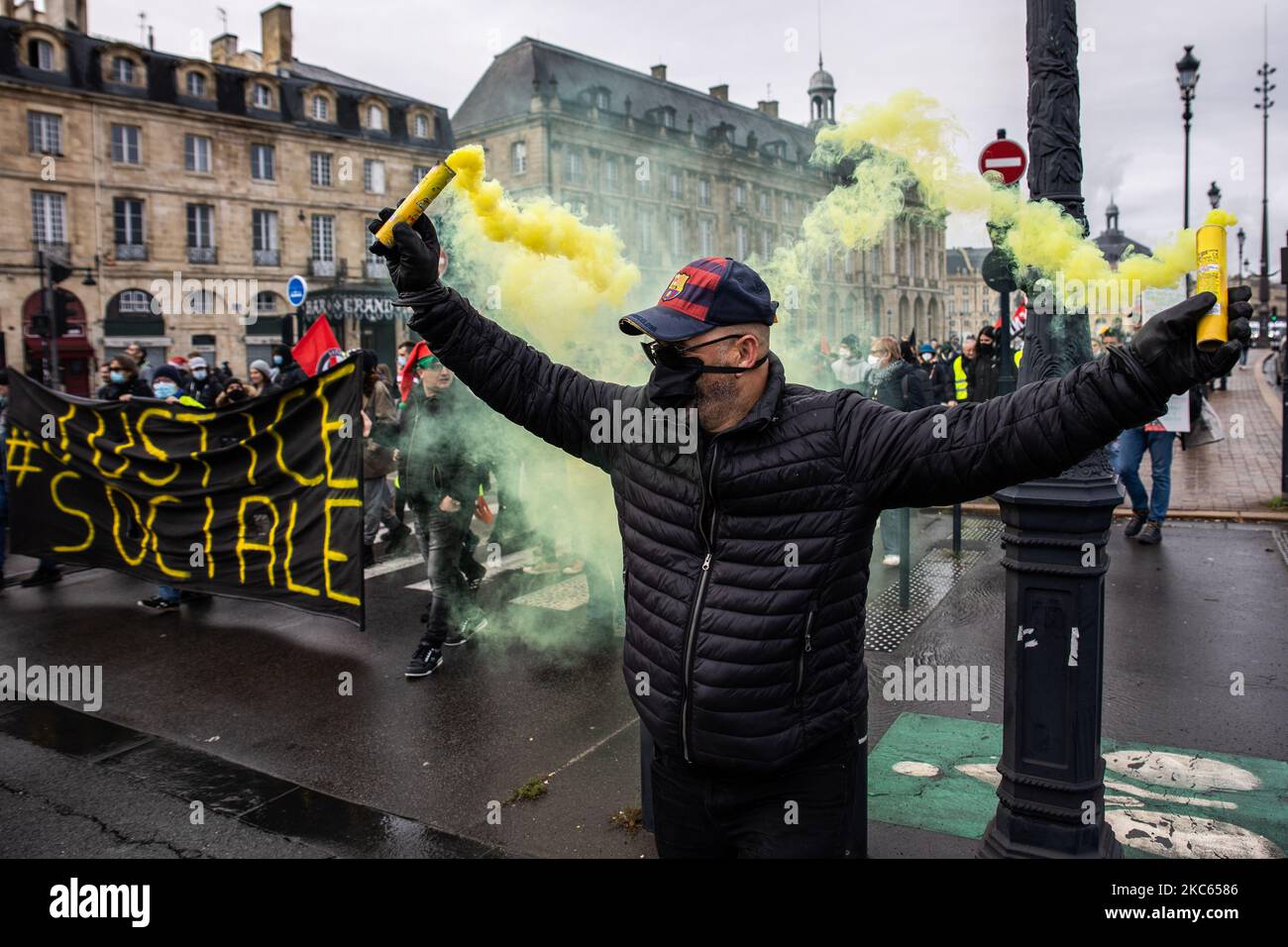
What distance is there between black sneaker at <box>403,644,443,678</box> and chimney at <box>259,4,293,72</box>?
4501 cm

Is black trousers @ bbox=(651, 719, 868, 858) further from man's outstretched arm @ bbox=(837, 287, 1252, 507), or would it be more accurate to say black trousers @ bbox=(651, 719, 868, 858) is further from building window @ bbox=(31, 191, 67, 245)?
building window @ bbox=(31, 191, 67, 245)

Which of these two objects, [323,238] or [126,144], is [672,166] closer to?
[323,238]

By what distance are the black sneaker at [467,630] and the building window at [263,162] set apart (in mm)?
37898

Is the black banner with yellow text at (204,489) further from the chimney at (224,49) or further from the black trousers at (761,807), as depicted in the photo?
the chimney at (224,49)

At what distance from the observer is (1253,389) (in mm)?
27266

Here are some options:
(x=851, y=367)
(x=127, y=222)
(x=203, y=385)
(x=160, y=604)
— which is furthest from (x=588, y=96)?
(x=160, y=604)

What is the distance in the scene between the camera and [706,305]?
2.37 m

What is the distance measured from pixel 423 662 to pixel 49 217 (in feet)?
120

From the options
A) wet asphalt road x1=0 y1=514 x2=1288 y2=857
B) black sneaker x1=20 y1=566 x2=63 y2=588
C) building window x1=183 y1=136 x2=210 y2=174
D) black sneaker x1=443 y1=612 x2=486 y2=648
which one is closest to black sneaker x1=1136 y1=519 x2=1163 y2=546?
wet asphalt road x1=0 y1=514 x2=1288 y2=857

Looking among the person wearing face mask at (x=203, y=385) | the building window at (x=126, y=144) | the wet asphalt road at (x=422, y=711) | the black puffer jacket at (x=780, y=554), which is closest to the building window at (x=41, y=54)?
the building window at (x=126, y=144)

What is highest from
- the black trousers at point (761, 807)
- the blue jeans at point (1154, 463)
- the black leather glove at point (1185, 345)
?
the black leather glove at point (1185, 345)

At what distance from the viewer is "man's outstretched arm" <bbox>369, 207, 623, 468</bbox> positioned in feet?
8.49

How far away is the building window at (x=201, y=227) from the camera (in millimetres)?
37438

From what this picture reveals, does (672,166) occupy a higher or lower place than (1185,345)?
higher
